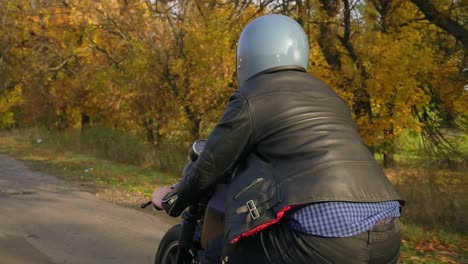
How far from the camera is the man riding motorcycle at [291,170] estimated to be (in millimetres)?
2031

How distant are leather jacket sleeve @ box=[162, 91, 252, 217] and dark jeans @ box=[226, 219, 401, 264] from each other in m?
0.33

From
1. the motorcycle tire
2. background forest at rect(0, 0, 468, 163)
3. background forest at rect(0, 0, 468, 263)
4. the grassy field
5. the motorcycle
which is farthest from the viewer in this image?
background forest at rect(0, 0, 468, 163)

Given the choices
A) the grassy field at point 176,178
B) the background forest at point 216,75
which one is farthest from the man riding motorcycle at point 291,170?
the background forest at point 216,75

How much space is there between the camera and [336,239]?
2035mm

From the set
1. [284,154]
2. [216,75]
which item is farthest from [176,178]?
[284,154]

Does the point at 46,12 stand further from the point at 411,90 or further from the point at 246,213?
the point at 246,213

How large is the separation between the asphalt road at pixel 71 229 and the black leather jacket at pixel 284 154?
3.73 metres

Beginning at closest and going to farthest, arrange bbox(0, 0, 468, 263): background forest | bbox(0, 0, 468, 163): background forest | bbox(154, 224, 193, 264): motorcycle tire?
1. bbox(154, 224, 193, 264): motorcycle tire
2. bbox(0, 0, 468, 263): background forest
3. bbox(0, 0, 468, 163): background forest

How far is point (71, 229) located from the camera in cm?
703

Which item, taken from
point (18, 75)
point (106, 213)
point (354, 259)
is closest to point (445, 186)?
point (106, 213)

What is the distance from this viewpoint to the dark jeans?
2025 millimetres

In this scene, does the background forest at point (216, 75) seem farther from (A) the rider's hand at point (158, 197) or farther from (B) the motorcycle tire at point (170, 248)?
(A) the rider's hand at point (158, 197)

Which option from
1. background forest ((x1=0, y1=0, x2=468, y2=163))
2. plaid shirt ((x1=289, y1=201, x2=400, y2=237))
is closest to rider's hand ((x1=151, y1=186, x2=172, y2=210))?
plaid shirt ((x1=289, y1=201, x2=400, y2=237))

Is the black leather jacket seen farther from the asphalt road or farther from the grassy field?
the grassy field
